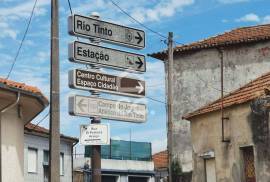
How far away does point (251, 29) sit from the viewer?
107 feet

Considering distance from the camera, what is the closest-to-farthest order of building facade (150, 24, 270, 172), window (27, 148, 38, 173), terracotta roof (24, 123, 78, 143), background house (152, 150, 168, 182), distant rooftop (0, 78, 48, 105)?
distant rooftop (0, 78, 48, 105), building facade (150, 24, 270, 172), terracotta roof (24, 123, 78, 143), window (27, 148, 38, 173), background house (152, 150, 168, 182)

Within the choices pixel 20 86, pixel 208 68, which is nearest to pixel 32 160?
pixel 208 68

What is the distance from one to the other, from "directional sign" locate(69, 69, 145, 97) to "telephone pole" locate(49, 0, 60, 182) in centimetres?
30

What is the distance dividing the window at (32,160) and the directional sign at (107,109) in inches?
840

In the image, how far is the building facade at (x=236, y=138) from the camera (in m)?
16.5

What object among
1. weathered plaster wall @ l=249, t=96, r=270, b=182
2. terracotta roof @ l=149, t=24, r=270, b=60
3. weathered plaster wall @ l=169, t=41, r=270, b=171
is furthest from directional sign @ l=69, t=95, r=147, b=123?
terracotta roof @ l=149, t=24, r=270, b=60

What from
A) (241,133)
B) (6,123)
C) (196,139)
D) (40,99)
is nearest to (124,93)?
(40,99)

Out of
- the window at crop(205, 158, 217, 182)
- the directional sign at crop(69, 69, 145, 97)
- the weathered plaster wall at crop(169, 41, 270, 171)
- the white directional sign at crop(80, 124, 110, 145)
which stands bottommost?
the window at crop(205, 158, 217, 182)

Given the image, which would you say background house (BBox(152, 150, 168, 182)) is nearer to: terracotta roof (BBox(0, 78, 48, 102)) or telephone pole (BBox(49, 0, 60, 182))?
terracotta roof (BBox(0, 78, 48, 102))

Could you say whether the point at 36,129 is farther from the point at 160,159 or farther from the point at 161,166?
the point at 160,159

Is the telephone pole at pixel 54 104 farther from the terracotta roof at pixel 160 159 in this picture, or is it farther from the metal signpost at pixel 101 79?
the terracotta roof at pixel 160 159

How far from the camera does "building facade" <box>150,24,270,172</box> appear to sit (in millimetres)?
30703

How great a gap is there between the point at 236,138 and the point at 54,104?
7.49m

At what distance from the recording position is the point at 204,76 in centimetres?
3184
